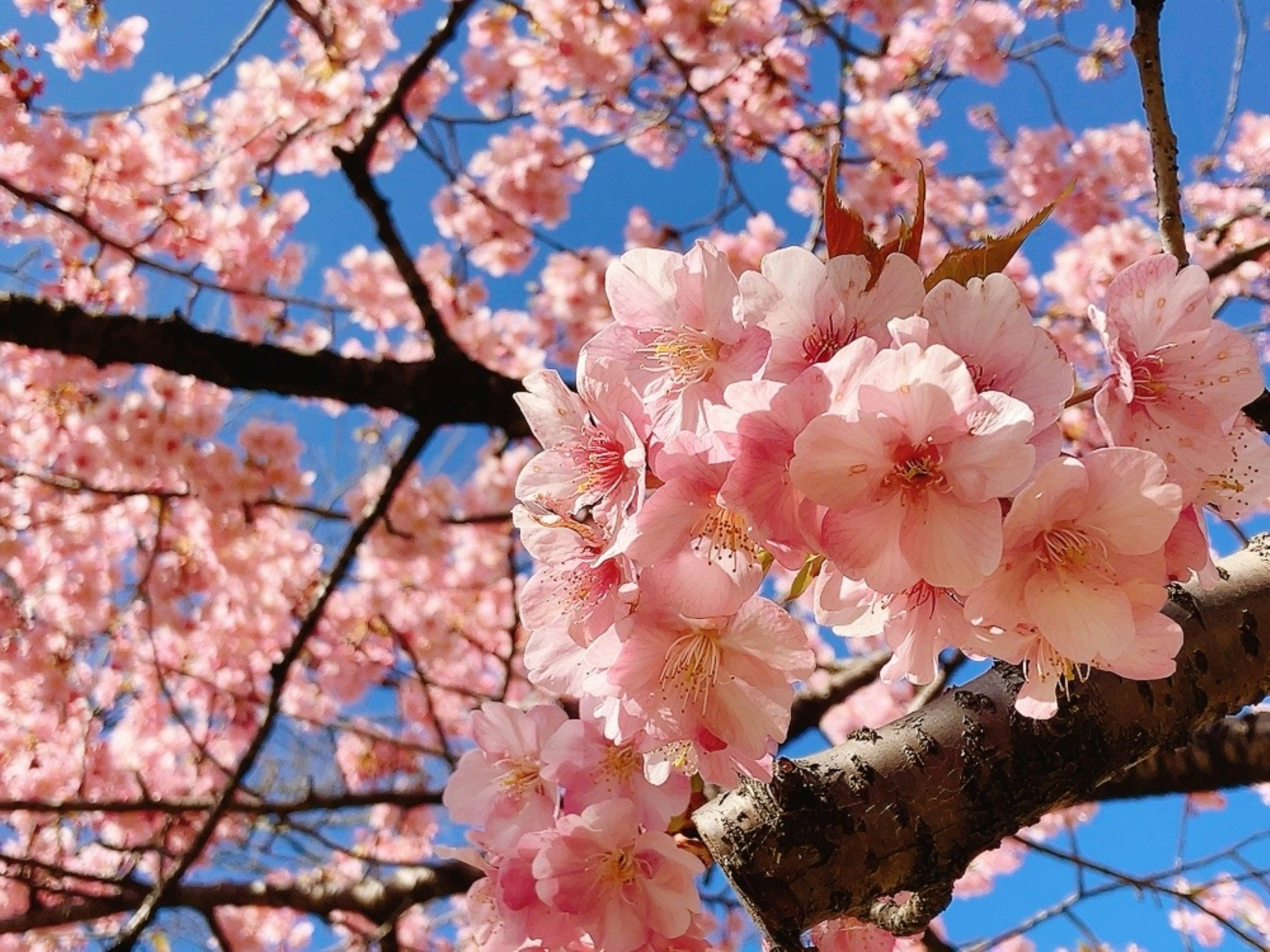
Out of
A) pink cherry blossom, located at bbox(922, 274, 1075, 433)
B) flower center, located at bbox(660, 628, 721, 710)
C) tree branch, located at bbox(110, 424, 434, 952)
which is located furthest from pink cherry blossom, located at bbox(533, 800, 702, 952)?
tree branch, located at bbox(110, 424, 434, 952)

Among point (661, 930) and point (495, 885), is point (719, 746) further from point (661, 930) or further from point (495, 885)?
point (495, 885)

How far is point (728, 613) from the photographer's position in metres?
0.76

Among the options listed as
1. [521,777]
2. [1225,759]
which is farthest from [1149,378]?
[1225,759]

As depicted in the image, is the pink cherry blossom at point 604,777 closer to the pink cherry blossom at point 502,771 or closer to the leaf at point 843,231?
the pink cherry blossom at point 502,771

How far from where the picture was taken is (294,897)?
286 cm

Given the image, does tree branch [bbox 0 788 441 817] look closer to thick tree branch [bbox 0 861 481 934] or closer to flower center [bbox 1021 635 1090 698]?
thick tree branch [bbox 0 861 481 934]

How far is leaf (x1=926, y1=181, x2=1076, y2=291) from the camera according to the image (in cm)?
80

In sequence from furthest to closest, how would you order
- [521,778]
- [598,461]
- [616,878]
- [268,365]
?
1. [268,365]
2. [521,778]
3. [616,878]
4. [598,461]

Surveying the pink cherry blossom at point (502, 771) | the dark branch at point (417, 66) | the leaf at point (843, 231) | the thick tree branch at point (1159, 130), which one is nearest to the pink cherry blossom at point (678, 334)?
the leaf at point (843, 231)

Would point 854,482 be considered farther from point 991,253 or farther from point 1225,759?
point 1225,759

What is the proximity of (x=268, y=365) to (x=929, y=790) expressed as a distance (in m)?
2.53

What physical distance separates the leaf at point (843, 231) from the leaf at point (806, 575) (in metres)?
0.29

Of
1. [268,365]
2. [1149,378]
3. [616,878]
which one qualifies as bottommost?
[616,878]

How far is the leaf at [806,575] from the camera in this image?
0.86 m
